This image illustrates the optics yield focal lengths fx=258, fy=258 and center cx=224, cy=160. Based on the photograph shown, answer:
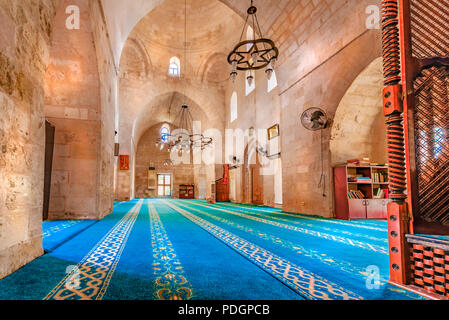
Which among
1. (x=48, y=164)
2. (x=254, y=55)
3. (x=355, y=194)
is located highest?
(x=254, y=55)

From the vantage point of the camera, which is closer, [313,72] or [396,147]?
[396,147]

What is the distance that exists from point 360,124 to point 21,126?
6.20 meters

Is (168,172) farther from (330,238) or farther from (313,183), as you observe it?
(330,238)

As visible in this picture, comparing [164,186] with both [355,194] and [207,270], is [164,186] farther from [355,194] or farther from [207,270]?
[207,270]

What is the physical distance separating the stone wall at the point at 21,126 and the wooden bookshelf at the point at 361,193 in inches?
206

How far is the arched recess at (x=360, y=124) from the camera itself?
5371 millimetres

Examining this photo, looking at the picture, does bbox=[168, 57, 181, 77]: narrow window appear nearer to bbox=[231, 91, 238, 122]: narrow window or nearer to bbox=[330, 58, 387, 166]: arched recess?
bbox=[231, 91, 238, 122]: narrow window

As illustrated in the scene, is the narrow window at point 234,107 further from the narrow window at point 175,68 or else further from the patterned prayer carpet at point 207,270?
the patterned prayer carpet at point 207,270

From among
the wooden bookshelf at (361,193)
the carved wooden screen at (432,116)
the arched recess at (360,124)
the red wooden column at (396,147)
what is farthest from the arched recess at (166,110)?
the carved wooden screen at (432,116)

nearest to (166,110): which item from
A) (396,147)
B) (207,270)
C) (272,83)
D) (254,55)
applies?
(272,83)

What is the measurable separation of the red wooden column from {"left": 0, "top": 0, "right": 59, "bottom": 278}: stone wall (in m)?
2.58

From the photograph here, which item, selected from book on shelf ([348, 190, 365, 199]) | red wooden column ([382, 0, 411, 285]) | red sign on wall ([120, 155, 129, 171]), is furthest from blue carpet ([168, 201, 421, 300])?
red sign on wall ([120, 155, 129, 171])

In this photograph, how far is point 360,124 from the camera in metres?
5.98

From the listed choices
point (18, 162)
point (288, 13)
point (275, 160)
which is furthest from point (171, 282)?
point (275, 160)
